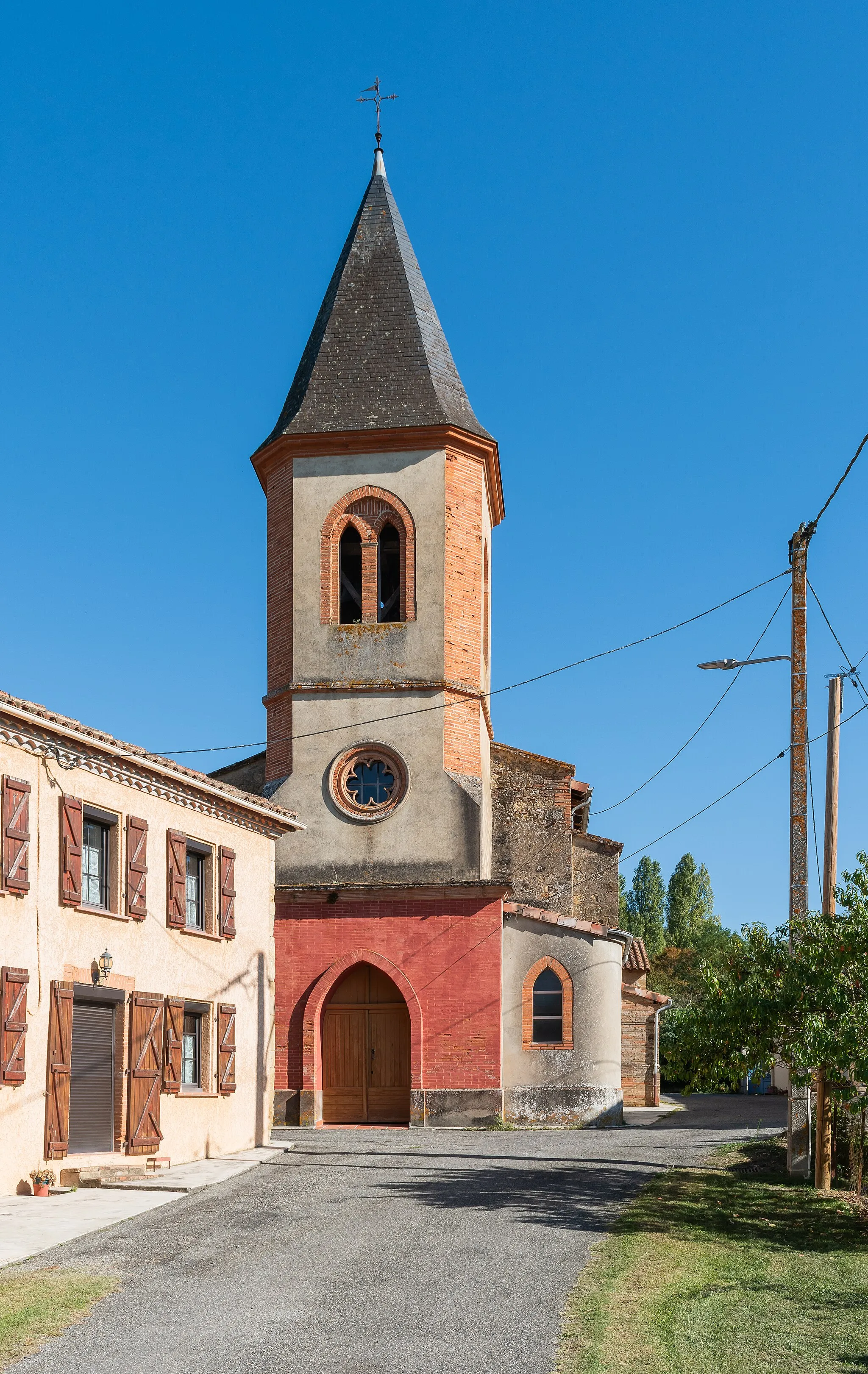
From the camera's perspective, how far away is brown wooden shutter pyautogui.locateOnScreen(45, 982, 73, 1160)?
1748 centimetres

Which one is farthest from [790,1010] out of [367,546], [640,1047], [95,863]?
[640,1047]

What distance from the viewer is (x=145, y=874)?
20.1m

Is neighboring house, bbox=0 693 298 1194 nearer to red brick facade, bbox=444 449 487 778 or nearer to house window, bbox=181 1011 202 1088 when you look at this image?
house window, bbox=181 1011 202 1088

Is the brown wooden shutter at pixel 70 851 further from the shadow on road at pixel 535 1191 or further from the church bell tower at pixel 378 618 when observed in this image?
the church bell tower at pixel 378 618

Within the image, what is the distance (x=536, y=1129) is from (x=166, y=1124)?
8756 millimetres

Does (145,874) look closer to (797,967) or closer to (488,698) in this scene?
(797,967)

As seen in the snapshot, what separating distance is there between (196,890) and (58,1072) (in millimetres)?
4765

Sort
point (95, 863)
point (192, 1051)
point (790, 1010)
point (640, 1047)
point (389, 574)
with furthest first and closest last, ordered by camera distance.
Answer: point (640, 1047), point (389, 574), point (192, 1051), point (95, 863), point (790, 1010)

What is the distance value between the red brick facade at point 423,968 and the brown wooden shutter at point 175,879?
6625 millimetres

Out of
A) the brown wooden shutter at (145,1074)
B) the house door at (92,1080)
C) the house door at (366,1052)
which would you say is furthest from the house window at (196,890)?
the house door at (366,1052)

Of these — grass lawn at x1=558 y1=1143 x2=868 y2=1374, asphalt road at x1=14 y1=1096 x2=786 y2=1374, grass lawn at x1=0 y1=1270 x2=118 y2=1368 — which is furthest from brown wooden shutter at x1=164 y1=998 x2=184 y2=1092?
grass lawn at x1=0 y1=1270 x2=118 y2=1368

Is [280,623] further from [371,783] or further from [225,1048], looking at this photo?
[225,1048]

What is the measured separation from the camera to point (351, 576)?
99.4ft

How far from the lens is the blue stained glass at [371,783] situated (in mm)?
28828
